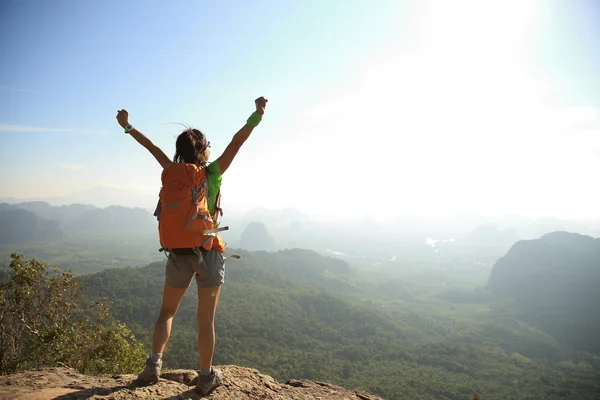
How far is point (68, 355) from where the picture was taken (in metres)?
8.31

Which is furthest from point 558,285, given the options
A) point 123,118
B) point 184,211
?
point 123,118

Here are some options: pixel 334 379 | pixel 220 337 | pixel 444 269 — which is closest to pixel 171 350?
pixel 220 337

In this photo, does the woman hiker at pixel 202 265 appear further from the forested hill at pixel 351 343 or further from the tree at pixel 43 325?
the forested hill at pixel 351 343

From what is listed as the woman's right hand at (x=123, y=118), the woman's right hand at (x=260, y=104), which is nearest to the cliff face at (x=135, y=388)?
the woman's right hand at (x=123, y=118)

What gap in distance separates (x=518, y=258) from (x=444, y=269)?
40794mm

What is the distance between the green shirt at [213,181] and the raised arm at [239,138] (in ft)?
0.18

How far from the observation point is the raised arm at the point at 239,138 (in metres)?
3.22

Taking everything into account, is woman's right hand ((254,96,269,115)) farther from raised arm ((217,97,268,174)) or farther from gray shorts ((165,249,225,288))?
gray shorts ((165,249,225,288))

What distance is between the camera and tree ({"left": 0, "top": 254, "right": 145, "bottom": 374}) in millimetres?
7483

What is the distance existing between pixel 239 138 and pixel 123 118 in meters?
1.44

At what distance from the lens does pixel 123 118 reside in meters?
3.47

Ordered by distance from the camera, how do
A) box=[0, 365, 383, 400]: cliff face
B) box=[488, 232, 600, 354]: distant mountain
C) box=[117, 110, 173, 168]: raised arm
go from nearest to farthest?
1. box=[0, 365, 383, 400]: cliff face
2. box=[117, 110, 173, 168]: raised arm
3. box=[488, 232, 600, 354]: distant mountain

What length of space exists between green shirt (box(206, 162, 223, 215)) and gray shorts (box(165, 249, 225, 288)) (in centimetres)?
51

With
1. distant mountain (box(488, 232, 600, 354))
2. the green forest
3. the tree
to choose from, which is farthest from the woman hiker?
distant mountain (box(488, 232, 600, 354))
